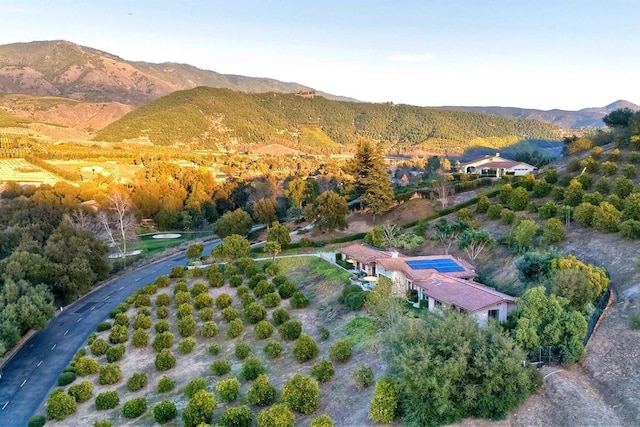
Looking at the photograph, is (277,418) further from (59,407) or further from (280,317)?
(59,407)

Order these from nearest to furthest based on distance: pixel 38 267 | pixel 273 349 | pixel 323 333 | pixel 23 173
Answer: pixel 273 349, pixel 323 333, pixel 38 267, pixel 23 173

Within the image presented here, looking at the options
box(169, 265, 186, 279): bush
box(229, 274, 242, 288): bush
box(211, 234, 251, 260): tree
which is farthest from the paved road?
box(229, 274, 242, 288): bush

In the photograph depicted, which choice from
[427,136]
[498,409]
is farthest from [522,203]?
[427,136]

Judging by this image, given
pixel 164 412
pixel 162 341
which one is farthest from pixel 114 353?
pixel 164 412

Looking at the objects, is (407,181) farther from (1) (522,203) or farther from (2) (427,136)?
(2) (427,136)

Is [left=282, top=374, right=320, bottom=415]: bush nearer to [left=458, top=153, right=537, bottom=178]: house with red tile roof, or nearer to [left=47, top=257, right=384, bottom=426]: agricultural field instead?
[left=47, top=257, right=384, bottom=426]: agricultural field

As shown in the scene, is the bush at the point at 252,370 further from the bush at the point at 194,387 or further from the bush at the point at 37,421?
the bush at the point at 37,421
